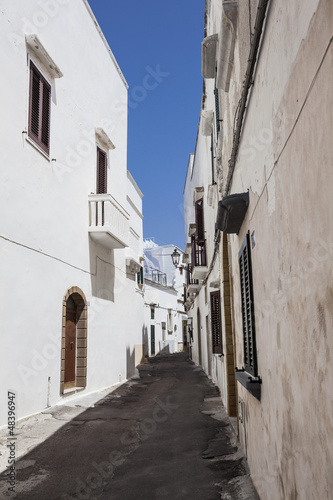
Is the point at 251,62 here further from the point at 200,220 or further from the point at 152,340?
the point at 152,340

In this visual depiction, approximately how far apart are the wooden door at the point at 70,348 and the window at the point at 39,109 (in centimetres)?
372

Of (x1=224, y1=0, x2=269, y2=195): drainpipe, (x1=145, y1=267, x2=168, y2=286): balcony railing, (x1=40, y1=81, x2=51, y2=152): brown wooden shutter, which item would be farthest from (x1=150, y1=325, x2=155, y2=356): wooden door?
(x1=224, y1=0, x2=269, y2=195): drainpipe

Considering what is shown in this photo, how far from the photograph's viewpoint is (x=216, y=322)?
10.1m

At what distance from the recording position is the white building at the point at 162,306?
96.4 ft

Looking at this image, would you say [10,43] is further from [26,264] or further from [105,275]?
[105,275]

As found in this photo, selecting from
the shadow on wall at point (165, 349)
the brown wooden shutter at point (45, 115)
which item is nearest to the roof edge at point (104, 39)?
the brown wooden shutter at point (45, 115)

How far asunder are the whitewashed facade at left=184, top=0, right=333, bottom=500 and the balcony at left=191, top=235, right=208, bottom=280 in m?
10.5

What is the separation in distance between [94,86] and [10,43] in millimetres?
4605

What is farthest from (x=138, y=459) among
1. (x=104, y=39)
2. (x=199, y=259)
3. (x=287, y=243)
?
(x=104, y=39)

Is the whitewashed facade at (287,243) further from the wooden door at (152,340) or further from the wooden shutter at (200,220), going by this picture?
the wooden door at (152,340)

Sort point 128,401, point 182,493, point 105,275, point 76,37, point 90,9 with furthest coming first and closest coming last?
1. point 105,275
2. point 90,9
3. point 76,37
4. point 128,401
5. point 182,493

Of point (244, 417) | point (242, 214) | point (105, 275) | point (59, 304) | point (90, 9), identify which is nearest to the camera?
point (242, 214)

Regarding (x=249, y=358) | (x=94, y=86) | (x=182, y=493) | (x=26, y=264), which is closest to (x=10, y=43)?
(x=26, y=264)

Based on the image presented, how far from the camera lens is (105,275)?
12414 mm
